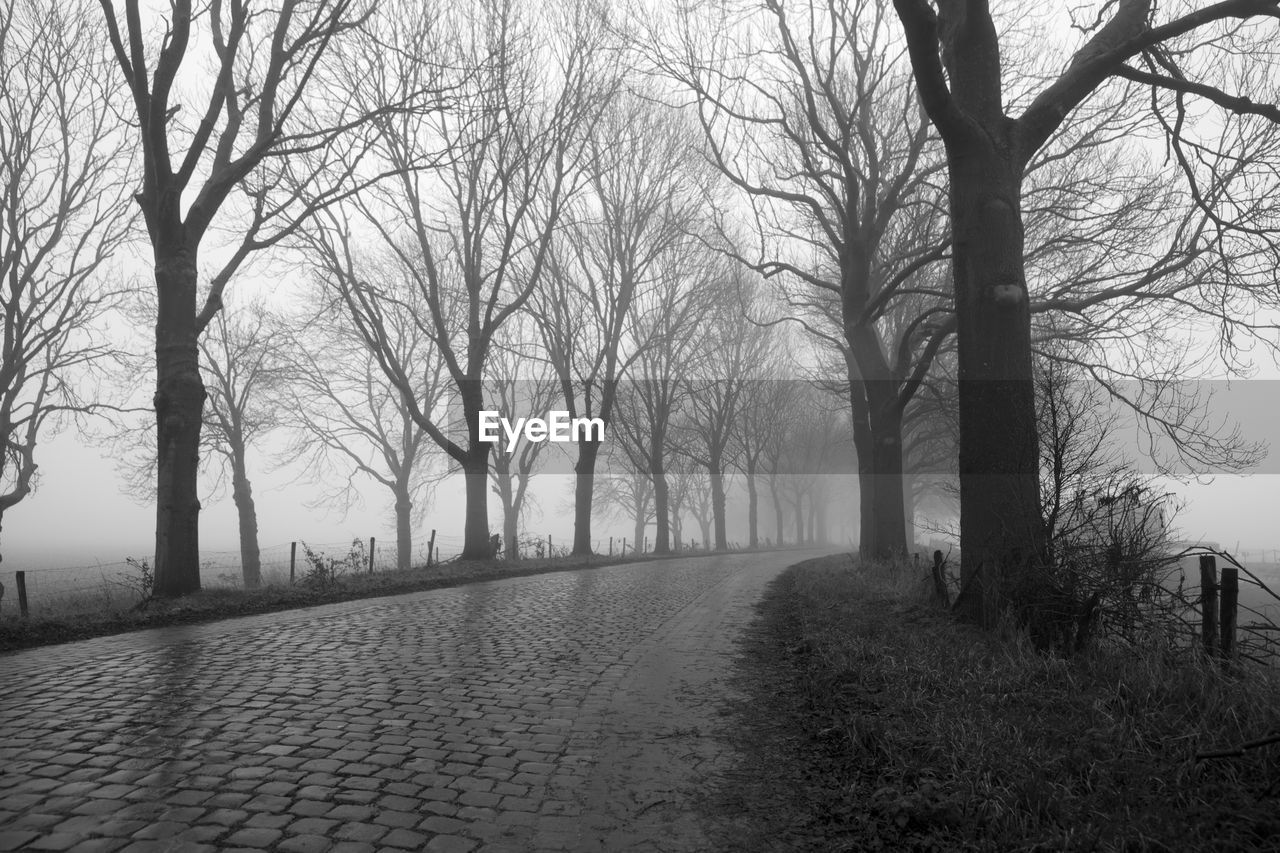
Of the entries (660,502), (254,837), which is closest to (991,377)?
(254,837)

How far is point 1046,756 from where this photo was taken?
384 centimetres

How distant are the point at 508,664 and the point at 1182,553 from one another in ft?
18.0

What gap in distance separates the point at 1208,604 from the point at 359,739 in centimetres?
570

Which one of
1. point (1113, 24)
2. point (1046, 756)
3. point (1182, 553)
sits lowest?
point (1046, 756)

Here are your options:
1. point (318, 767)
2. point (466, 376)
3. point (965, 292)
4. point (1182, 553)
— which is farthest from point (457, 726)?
point (466, 376)

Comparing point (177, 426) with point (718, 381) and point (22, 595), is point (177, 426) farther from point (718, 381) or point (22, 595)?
point (718, 381)

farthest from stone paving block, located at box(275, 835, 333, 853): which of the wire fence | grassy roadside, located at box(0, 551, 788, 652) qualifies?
the wire fence

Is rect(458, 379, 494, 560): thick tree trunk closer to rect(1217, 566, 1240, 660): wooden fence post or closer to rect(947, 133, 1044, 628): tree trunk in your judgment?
rect(947, 133, 1044, 628): tree trunk

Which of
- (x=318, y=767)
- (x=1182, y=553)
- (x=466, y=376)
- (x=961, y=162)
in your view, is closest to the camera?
(x=318, y=767)

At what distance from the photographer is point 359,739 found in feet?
16.1

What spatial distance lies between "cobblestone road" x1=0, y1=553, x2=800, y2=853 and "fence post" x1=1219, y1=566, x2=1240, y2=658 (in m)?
3.42

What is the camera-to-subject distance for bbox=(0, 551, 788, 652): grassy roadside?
885 centimetres

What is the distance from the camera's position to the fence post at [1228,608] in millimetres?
5168

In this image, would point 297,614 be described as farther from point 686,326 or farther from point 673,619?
point 686,326
